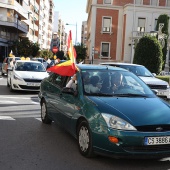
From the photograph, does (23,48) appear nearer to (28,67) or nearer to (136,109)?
(28,67)

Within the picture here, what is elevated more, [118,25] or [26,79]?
[118,25]

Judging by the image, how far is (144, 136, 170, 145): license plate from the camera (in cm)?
440

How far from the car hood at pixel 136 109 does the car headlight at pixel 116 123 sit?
0.06 meters

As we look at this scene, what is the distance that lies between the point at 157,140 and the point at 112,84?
5.37 ft

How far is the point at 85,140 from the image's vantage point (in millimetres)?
4980

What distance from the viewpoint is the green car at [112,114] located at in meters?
4.44

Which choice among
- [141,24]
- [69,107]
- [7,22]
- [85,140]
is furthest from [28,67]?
[7,22]

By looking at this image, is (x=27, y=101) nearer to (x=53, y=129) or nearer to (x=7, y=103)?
(x=7, y=103)

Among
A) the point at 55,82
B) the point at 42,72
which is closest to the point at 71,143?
the point at 55,82

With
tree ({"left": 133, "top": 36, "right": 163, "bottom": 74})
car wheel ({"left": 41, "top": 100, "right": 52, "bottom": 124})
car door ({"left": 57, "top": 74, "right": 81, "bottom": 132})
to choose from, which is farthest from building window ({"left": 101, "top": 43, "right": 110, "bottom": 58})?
car door ({"left": 57, "top": 74, "right": 81, "bottom": 132})

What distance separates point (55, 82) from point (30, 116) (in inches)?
79.5

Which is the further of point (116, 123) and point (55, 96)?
point (55, 96)

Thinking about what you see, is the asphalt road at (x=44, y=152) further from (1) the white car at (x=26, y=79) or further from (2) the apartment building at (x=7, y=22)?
(2) the apartment building at (x=7, y=22)

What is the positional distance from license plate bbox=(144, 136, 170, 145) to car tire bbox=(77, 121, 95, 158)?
35.2 inches
